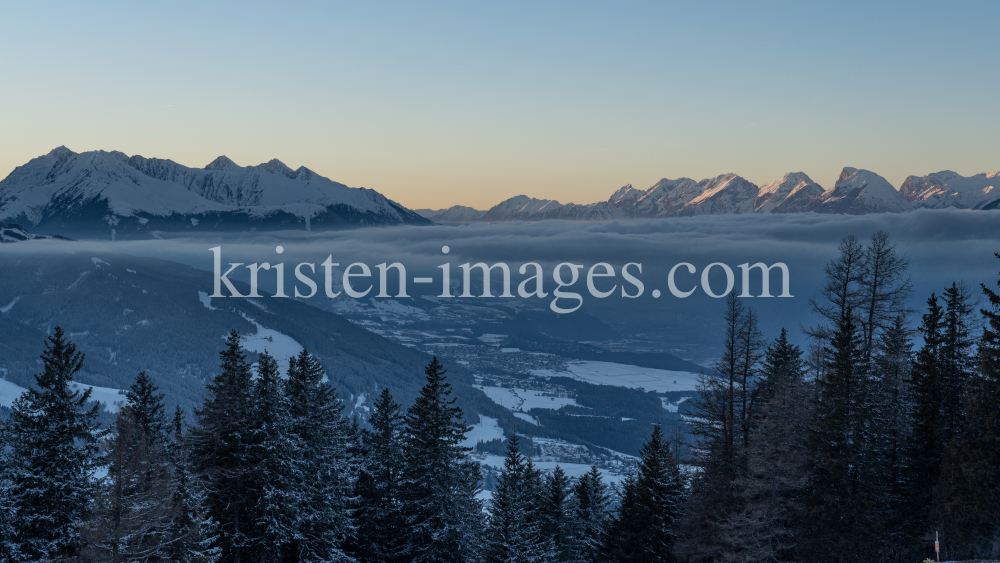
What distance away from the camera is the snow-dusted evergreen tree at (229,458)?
113ft

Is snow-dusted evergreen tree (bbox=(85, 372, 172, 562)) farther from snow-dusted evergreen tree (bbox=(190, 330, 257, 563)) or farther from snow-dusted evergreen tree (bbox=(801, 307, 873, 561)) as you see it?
snow-dusted evergreen tree (bbox=(801, 307, 873, 561))

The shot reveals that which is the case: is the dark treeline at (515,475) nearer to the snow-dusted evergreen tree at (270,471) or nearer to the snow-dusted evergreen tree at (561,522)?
the snow-dusted evergreen tree at (270,471)

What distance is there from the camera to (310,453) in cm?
3847

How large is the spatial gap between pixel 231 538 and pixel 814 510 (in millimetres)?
26909

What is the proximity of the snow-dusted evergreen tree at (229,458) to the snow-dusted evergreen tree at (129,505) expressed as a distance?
2963 mm

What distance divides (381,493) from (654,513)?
15.7m

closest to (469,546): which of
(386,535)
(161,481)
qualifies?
(386,535)

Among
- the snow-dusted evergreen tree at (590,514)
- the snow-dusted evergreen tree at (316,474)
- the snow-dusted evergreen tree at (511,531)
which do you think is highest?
the snow-dusted evergreen tree at (316,474)

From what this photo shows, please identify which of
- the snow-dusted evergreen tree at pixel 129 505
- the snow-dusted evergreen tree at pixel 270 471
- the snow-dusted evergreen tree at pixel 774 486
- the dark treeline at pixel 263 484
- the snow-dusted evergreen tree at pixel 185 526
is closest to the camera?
the snow-dusted evergreen tree at pixel 129 505

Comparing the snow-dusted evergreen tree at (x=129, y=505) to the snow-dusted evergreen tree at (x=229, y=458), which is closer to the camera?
the snow-dusted evergreen tree at (x=129, y=505)

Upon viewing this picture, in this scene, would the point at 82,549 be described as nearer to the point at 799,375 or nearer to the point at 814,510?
the point at 814,510

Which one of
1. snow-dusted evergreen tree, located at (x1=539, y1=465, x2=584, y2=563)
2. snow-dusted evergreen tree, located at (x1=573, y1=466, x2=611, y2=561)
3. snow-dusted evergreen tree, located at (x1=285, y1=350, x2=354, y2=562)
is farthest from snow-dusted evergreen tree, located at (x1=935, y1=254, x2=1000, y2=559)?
snow-dusted evergreen tree, located at (x1=285, y1=350, x2=354, y2=562)

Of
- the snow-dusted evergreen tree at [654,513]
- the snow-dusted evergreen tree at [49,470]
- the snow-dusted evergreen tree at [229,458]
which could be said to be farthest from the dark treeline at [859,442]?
the snow-dusted evergreen tree at [49,470]

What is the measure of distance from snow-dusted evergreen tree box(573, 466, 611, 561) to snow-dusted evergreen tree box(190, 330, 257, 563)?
2388 cm
